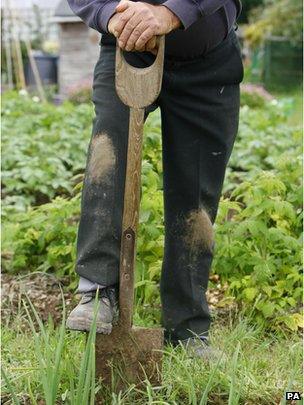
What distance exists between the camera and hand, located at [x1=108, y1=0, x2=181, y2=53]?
289 centimetres

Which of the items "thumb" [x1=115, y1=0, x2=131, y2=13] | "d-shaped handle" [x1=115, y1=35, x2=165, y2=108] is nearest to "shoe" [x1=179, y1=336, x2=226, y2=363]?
"d-shaped handle" [x1=115, y1=35, x2=165, y2=108]

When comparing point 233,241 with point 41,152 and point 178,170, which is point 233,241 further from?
point 41,152

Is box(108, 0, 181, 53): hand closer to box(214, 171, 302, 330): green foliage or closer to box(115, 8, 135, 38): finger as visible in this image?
box(115, 8, 135, 38): finger

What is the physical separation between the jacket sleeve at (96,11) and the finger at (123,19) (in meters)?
0.11

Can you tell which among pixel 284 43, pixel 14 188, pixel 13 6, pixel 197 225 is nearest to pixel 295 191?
pixel 197 225

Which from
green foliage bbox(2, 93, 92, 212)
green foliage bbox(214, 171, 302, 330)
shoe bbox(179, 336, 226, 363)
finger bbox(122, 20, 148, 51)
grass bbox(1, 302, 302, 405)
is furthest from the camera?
green foliage bbox(2, 93, 92, 212)

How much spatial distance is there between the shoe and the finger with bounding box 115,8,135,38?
3.98 ft

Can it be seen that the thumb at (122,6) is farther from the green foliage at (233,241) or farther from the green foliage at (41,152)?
the green foliage at (41,152)

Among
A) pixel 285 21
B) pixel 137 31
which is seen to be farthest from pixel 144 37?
pixel 285 21

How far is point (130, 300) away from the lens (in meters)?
3.04

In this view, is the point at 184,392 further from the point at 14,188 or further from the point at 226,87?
the point at 14,188

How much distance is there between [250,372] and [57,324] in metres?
1.11

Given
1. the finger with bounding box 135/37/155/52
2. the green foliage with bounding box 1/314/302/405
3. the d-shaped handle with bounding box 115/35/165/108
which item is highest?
the finger with bounding box 135/37/155/52

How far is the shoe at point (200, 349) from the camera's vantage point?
337 cm
